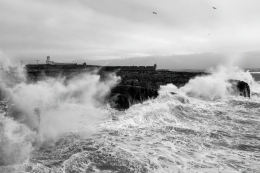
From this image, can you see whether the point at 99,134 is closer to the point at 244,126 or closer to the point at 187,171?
the point at 187,171

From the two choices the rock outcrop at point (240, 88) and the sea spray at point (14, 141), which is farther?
the rock outcrop at point (240, 88)

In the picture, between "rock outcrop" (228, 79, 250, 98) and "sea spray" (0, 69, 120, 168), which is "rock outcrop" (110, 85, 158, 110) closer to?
"sea spray" (0, 69, 120, 168)

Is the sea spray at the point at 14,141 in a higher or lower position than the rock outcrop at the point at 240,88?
lower

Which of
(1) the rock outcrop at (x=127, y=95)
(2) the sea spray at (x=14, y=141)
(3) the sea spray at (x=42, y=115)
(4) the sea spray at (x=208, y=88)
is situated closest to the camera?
(2) the sea spray at (x=14, y=141)

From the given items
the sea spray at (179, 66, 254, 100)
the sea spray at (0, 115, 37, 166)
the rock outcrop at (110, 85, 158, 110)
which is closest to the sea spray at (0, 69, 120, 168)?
the sea spray at (0, 115, 37, 166)

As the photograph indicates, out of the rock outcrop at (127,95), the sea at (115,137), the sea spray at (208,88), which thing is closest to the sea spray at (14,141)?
the sea at (115,137)

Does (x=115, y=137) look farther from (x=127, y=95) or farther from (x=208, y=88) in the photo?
(x=208, y=88)

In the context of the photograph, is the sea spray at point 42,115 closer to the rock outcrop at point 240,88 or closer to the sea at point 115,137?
the sea at point 115,137

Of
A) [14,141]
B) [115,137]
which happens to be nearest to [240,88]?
[115,137]

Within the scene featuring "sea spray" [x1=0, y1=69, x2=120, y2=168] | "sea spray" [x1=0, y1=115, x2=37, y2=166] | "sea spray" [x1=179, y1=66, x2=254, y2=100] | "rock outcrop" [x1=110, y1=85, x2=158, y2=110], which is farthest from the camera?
"sea spray" [x1=179, y1=66, x2=254, y2=100]
